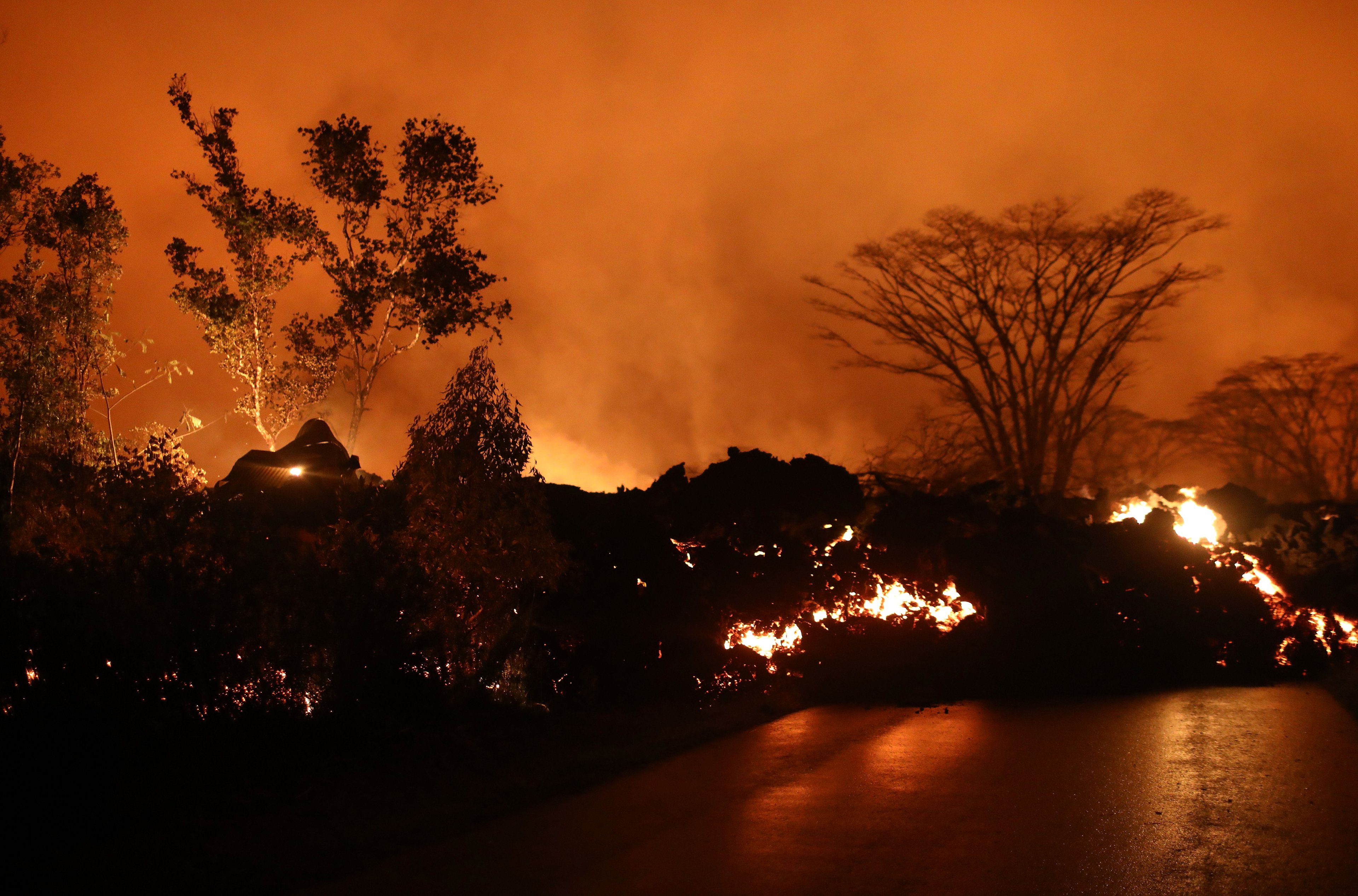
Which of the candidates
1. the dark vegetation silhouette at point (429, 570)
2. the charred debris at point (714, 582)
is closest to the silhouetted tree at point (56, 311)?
the dark vegetation silhouette at point (429, 570)

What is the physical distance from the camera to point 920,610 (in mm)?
12398

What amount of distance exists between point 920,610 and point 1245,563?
13.5 feet

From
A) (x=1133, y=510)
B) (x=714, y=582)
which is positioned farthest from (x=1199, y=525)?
(x=714, y=582)

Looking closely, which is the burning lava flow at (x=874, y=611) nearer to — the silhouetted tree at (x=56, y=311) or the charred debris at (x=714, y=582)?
the charred debris at (x=714, y=582)

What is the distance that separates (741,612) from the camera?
39.8 ft

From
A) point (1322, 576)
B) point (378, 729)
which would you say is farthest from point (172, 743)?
point (1322, 576)

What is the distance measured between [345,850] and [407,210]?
17.0 meters

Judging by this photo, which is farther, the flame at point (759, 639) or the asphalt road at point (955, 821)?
the flame at point (759, 639)

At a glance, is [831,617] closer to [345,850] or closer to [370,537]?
[370,537]

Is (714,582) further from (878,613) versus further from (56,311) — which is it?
(56,311)

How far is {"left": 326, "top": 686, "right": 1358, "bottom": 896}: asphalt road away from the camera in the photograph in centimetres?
528

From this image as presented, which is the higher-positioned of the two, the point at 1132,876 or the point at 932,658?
the point at 932,658

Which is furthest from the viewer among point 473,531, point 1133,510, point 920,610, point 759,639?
point 1133,510

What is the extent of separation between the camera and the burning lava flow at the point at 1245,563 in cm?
1294
